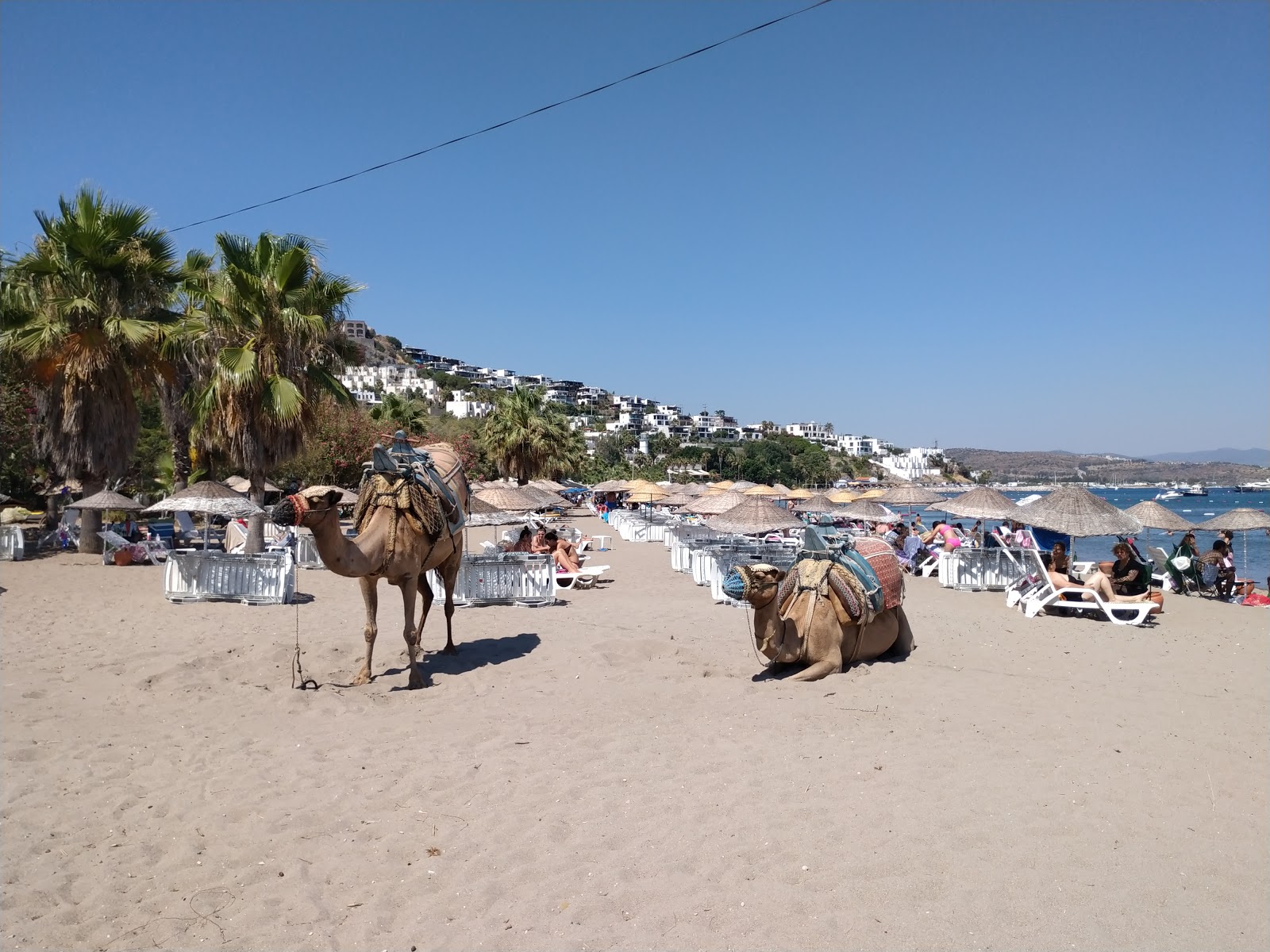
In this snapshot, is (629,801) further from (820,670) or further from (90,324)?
(90,324)

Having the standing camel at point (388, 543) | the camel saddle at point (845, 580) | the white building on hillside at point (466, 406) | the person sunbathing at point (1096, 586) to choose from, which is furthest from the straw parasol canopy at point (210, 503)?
the white building on hillside at point (466, 406)

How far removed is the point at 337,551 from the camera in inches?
290

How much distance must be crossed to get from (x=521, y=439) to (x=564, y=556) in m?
29.7

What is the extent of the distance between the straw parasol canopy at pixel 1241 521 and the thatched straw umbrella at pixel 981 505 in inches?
188

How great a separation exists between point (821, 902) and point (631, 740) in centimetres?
263

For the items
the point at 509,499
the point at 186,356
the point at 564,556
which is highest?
the point at 186,356

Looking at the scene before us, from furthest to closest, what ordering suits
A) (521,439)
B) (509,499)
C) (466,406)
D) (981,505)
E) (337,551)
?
(466,406)
(521,439)
(981,505)
(509,499)
(337,551)

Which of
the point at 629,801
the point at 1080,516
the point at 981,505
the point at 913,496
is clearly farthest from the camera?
the point at 913,496

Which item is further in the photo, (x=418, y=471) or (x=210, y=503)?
(x=210, y=503)

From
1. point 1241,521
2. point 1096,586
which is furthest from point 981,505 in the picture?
point 1241,521

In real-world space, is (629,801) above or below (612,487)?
below

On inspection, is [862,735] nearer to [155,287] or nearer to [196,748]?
[196,748]

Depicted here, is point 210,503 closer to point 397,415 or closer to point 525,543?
point 525,543

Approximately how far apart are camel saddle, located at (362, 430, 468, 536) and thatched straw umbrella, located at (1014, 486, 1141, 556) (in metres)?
10.8
